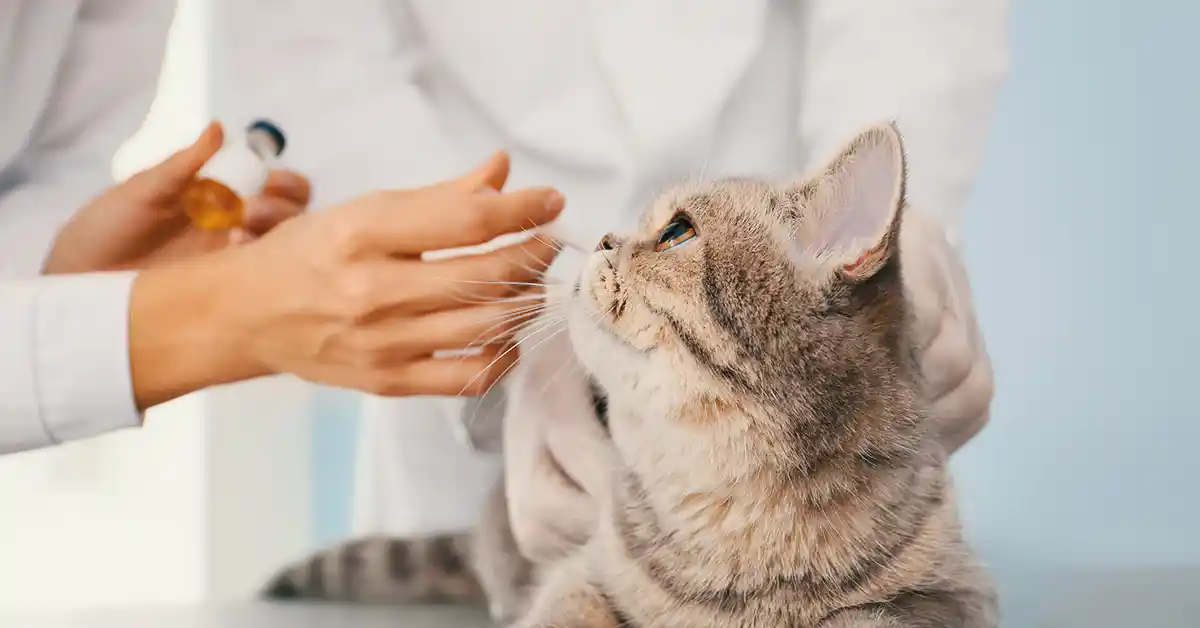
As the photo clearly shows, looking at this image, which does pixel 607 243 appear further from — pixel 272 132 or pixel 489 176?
pixel 272 132

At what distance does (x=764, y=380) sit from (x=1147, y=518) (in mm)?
798

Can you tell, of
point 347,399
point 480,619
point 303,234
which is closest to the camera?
point 303,234

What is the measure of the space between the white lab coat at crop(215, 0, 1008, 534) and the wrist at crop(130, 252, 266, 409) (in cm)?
30

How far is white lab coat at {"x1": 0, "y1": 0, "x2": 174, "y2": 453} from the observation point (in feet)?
2.21

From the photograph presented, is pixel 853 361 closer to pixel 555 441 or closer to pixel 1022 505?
pixel 555 441

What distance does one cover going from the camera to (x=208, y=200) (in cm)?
81

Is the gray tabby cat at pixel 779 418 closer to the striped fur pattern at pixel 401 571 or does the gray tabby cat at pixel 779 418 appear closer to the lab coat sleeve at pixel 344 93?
the striped fur pattern at pixel 401 571

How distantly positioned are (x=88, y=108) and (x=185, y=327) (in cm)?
41

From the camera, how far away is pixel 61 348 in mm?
672

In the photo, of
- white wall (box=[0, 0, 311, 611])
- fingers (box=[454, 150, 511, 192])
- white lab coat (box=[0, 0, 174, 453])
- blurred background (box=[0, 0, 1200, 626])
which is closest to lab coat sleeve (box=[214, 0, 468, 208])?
white lab coat (box=[0, 0, 174, 453])

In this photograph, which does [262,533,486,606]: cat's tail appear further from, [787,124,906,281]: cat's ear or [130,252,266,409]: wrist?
[787,124,906,281]: cat's ear

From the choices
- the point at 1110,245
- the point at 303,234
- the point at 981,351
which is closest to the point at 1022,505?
the point at 1110,245

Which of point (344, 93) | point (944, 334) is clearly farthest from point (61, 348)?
point (944, 334)

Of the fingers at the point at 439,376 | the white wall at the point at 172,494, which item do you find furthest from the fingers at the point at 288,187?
the white wall at the point at 172,494
